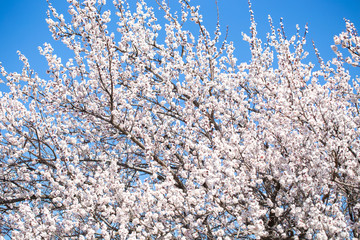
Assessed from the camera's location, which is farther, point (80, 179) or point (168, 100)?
point (168, 100)

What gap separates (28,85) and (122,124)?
8.44 feet

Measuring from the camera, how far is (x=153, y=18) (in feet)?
28.3

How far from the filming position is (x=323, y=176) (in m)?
4.73

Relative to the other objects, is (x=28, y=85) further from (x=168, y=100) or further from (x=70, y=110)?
(x=168, y=100)

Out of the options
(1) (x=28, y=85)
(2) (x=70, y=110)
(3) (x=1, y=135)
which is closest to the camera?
(3) (x=1, y=135)

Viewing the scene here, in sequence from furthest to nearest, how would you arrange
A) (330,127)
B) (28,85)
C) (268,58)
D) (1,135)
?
(268,58) → (28,85) → (1,135) → (330,127)

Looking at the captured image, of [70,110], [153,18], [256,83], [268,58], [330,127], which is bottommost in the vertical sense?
[330,127]

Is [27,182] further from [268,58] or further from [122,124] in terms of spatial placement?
[268,58]

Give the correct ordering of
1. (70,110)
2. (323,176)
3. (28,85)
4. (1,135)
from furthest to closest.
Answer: (28,85) → (70,110) → (1,135) → (323,176)

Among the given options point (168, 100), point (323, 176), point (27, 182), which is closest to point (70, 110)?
point (27, 182)

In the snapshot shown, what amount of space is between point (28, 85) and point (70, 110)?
4.39ft

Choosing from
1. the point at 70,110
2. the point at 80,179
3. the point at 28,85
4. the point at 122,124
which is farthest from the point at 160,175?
the point at 28,85

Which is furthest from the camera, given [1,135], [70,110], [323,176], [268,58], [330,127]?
[268,58]

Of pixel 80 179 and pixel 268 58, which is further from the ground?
pixel 268 58
